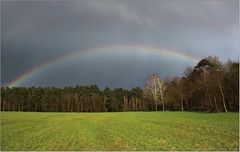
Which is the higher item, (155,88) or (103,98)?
(155,88)

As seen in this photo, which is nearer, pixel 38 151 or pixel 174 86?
pixel 38 151

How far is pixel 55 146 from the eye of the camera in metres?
17.6

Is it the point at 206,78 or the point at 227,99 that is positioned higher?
the point at 206,78

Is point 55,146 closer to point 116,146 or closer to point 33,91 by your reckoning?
point 116,146

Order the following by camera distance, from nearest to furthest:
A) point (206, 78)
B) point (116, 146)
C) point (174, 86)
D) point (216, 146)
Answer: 1. point (216, 146)
2. point (116, 146)
3. point (206, 78)
4. point (174, 86)

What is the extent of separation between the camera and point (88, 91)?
168 m

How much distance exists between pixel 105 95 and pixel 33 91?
46568 millimetres

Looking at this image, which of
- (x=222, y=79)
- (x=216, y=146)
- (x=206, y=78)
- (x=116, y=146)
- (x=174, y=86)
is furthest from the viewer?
(x=174, y=86)

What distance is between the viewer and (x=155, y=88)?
102m

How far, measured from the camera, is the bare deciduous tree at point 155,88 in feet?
334

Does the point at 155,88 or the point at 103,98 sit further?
the point at 103,98

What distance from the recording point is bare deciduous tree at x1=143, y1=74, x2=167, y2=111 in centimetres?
10194

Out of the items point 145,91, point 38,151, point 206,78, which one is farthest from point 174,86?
point 38,151

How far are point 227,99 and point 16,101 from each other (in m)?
127
